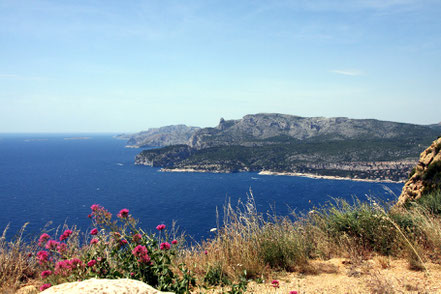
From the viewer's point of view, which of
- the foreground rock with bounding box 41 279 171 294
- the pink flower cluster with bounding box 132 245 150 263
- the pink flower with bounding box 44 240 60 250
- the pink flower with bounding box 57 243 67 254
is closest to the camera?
the foreground rock with bounding box 41 279 171 294

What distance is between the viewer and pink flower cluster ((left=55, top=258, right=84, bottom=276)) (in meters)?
3.57

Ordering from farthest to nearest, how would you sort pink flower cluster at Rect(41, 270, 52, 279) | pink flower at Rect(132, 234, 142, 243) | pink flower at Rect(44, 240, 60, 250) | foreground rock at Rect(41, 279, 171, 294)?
1. pink flower at Rect(44, 240, 60, 250)
2. pink flower at Rect(132, 234, 142, 243)
3. pink flower cluster at Rect(41, 270, 52, 279)
4. foreground rock at Rect(41, 279, 171, 294)

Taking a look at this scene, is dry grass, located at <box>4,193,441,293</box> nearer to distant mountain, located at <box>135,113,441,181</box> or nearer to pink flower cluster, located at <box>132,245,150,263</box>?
pink flower cluster, located at <box>132,245,150,263</box>

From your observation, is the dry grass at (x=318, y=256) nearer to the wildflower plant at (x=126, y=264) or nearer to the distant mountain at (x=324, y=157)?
the wildflower plant at (x=126, y=264)

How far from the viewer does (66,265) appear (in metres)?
3.58

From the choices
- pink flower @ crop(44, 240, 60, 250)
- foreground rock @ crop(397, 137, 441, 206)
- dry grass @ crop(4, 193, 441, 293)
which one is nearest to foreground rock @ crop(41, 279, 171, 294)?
dry grass @ crop(4, 193, 441, 293)

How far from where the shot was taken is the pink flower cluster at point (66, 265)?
357 centimetres

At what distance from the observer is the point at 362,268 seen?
4.23 metres

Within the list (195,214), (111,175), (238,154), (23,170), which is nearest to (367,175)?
Answer: (238,154)

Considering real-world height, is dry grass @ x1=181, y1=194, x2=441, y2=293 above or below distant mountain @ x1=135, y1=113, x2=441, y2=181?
above

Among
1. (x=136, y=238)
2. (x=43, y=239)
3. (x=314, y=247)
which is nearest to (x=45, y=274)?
(x=43, y=239)

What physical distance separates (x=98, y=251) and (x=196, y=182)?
380 ft

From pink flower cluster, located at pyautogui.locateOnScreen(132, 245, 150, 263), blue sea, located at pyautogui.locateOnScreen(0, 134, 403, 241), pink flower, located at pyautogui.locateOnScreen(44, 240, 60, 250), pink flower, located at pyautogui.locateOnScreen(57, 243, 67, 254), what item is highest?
pink flower cluster, located at pyautogui.locateOnScreen(132, 245, 150, 263)

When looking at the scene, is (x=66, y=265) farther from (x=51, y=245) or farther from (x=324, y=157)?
(x=324, y=157)
